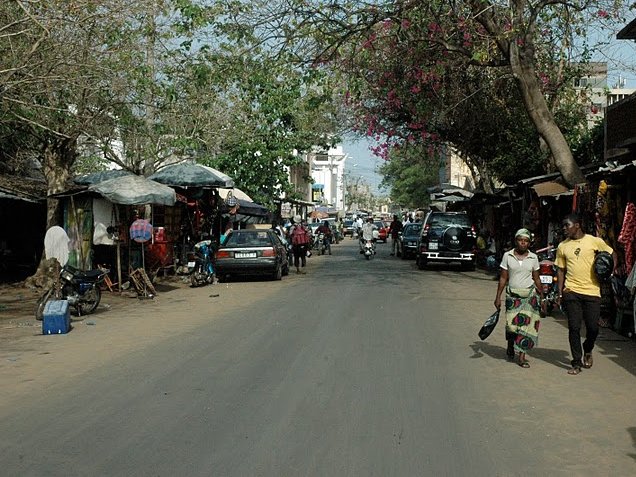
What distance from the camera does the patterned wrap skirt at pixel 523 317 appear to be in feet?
32.5

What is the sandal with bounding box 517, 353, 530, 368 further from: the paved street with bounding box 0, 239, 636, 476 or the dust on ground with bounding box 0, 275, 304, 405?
the dust on ground with bounding box 0, 275, 304, 405

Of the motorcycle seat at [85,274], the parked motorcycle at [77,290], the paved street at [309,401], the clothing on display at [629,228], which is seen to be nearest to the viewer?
the paved street at [309,401]

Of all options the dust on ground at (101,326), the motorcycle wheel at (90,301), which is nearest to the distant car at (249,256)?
the dust on ground at (101,326)

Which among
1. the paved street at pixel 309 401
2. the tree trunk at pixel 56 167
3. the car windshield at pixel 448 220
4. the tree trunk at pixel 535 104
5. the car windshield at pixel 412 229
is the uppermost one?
the tree trunk at pixel 535 104

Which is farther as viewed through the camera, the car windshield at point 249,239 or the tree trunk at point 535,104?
the car windshield at point 249,239

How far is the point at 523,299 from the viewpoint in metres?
10.1

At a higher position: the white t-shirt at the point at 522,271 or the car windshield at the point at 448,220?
the car windshield at the point at 448,220

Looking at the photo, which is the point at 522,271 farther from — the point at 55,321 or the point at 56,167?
the point at 56,167

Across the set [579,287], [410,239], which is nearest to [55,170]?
[579,287]

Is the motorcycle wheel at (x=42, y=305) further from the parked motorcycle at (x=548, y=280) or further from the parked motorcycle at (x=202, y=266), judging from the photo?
the parked motorcycle at (x=548, y=280)

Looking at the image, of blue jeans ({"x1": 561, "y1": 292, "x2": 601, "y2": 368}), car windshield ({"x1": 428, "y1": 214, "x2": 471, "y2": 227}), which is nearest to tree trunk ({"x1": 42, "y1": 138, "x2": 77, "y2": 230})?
car windshield ({"x1": 428, "y1": 214, "x2": 471, "y2": 227})

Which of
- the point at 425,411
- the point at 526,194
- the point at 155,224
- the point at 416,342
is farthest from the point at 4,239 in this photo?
the point at 425,411

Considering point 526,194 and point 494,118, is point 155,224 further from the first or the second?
point 494,118

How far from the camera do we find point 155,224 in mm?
25047
